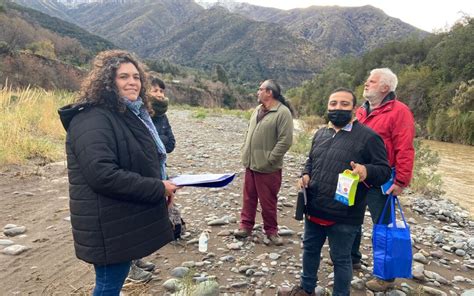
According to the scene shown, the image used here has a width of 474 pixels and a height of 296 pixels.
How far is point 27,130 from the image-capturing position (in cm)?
839

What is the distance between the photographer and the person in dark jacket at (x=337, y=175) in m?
3.02

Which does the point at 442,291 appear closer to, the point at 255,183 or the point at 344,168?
the point at 344,168

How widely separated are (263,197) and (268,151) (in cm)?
59

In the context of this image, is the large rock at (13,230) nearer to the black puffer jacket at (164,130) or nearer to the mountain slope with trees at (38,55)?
the black puffer jacket at (164,130)

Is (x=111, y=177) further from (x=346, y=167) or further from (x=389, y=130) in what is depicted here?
(x=389, y=130)

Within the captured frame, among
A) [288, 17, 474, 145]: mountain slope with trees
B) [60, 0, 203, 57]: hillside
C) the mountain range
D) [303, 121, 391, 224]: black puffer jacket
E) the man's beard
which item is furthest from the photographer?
[60, 0, 203, 57]: hillside

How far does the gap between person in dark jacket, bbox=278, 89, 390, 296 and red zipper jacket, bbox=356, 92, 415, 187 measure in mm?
560

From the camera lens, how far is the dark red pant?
455 centimetres

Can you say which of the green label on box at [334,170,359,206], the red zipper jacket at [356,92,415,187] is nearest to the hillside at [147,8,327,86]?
the red zipper jacket at [356,92,415,187]

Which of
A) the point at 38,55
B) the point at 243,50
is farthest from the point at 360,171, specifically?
the point at 243,50

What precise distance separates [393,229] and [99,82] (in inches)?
113

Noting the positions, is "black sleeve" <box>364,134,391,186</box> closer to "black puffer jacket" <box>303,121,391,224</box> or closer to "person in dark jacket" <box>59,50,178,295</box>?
"black puffer jacket" <box>303,121,391,224</box>

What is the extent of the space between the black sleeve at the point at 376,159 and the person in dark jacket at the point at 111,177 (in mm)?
1699

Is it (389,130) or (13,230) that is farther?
(13,230)
